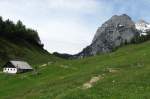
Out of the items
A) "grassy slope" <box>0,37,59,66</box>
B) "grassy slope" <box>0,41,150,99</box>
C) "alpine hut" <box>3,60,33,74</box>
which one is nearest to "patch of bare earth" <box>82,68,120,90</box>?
"grassy slope" <box>0,41,150,99</box>

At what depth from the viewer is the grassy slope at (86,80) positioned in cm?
5148

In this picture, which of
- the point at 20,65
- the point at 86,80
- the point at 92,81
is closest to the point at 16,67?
the point at 20,65

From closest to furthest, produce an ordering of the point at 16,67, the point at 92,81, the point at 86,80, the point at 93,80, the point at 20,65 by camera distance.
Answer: the point at 92,81
the point at 93,80
the point at 86,80
the point at 16,67
the point at 20,65

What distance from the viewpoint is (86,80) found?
67500 mm

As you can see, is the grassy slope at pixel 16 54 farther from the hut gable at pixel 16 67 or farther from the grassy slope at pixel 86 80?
the grassy slope at pixel 86 80

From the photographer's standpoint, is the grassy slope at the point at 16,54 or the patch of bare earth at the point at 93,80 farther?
the grassy slope at the point at 16,54

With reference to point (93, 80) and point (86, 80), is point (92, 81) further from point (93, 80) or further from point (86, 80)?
point (86, 80)

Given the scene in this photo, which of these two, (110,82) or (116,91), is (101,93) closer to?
(116,91)

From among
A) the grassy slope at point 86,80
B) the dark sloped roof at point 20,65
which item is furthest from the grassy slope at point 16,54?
the grassy slope at point 86,80

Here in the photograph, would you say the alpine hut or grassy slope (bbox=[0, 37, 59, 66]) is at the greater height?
grassy slope (bbox=[0, 37, 59, 66])

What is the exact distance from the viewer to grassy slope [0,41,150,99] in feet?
169

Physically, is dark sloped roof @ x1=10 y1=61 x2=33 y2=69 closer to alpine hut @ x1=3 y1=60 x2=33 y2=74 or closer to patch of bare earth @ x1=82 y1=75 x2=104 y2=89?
alpine hut @ x1=3 y1=60 x2=33 y2=74

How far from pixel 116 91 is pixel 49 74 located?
40993 mm

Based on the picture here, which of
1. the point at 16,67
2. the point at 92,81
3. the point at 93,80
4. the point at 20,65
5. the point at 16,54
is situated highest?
the point at 16,54
